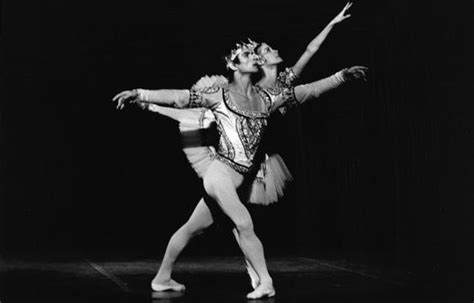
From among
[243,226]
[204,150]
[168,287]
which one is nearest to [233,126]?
[204,150]

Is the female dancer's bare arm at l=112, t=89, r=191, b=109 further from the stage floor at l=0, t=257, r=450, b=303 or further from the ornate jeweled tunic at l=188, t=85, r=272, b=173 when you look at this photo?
the stage floor at l=0, t=257, r=450, b=303

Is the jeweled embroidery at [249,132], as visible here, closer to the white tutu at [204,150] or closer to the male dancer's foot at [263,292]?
the white tutu at [204,150]

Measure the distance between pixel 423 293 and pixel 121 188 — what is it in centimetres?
380

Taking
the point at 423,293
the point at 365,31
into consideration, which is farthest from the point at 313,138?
the point at 423,293

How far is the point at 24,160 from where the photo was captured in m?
7.62

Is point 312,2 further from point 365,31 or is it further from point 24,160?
point 24,160

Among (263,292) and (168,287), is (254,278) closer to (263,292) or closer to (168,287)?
(263,292)

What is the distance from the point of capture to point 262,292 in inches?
166

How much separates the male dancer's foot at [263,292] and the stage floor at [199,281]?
2.0 inches

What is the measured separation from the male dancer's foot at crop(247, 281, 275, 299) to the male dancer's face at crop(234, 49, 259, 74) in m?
1.12

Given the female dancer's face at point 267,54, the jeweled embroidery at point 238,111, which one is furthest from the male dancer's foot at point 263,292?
the female dancer's face at point 267,54

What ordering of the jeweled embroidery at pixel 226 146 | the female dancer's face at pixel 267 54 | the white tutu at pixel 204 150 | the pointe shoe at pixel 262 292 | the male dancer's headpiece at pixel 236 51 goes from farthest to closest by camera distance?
the female dancer's face at pixel 267 54 → the white tutu at pixel 204 150 → the male dancer's headpiece at pixel 236 51 → the jeweled embroidery at pixel 226 146 → the pointe shoe at pixel 262 292

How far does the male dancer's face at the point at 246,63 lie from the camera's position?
179 inches

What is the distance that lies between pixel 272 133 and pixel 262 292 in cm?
104
